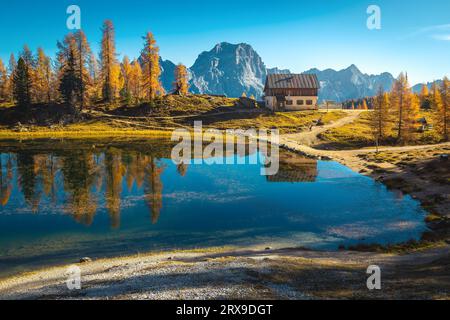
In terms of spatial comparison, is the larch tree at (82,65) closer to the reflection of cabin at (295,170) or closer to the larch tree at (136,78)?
the larch tree at (136,78)

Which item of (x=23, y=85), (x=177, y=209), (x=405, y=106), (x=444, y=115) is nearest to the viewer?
(x=177, y=209)

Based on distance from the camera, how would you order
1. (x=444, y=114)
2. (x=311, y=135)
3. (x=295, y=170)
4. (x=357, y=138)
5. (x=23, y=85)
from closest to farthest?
1. (x=295, y=170)
2. (x=444, y=114)
3. (x=357, y=138)
4. (x=311, y=135)
5. (x=23, y=85)

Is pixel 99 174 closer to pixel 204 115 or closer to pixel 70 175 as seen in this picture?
pixel 70 175

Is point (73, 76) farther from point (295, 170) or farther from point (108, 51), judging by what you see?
point (295, 170)

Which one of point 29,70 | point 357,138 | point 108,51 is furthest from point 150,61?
point 357,138

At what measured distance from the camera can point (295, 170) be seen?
59.8m

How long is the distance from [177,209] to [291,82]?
93388 millimetres

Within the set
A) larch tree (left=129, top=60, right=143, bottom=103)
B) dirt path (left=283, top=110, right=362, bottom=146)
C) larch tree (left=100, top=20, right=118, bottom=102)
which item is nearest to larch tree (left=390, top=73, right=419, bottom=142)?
dirt path (left=283, top=110, right=362, bottom=146)

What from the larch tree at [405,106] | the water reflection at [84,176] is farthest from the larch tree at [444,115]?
the water reflection at [84,176]

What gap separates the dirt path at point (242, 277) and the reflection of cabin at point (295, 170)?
26656mm

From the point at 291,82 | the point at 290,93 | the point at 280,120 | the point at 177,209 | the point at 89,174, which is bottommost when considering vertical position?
the point at 177,209

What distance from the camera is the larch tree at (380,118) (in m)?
81.4
